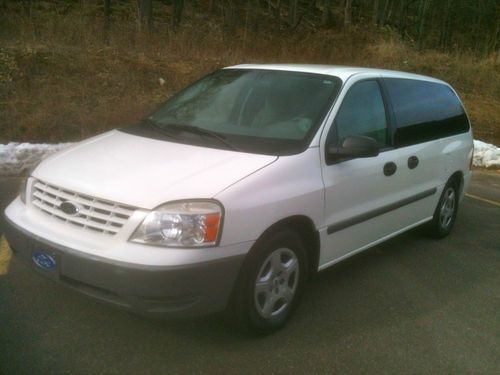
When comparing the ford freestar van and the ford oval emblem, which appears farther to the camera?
the ford oval emblem

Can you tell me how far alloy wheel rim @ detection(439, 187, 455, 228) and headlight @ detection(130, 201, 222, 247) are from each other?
3.28 meters

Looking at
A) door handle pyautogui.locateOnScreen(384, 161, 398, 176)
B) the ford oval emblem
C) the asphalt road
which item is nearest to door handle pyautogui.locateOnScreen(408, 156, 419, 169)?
door handle pyautogui.locateOnScreen(384, 161, 398, 176)

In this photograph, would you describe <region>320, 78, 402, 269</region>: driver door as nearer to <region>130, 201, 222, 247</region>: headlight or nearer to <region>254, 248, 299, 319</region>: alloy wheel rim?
<region>254, 248, 299, 319</region>: alloy wheel rim

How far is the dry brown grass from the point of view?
9664mm

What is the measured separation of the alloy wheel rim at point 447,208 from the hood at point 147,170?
109 inches

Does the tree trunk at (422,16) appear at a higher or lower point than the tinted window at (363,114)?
lower

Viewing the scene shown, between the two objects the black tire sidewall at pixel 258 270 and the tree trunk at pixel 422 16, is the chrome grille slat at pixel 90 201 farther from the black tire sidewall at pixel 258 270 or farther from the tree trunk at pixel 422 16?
the tree trunk at pixel 422 16

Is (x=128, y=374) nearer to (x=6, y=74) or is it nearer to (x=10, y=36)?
(x=6, y=74)

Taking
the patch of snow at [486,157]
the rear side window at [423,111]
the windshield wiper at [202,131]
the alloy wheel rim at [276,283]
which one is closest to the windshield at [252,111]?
the windshield wiper at [202,131]

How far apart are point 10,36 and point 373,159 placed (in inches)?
427

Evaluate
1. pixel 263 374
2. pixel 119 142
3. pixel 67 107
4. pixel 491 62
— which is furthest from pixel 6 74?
pixel 491 62

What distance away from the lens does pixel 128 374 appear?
2.96 metres

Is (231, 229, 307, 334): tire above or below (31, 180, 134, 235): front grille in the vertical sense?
below

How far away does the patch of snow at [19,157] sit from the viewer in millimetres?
7355
